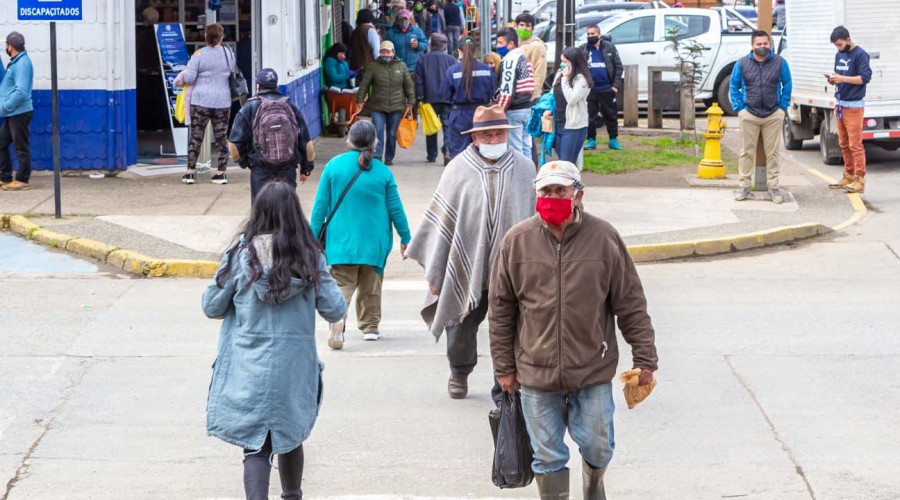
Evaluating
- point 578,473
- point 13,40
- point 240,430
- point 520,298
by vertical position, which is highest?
point 13,40

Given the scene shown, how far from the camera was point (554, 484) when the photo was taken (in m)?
5.66

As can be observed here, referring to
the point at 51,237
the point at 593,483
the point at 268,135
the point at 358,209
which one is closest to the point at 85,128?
the point at 51,237

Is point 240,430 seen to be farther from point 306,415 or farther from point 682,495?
point 682,495

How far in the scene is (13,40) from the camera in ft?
48.2

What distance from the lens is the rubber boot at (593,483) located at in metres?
5.73

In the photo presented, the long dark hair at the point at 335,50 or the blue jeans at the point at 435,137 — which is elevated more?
the long dark hair at the point at 335,50

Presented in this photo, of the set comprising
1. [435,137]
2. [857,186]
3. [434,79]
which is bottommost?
[857,186]

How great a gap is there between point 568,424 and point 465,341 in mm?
2281

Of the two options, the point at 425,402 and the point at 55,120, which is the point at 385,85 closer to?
the point at 55,120

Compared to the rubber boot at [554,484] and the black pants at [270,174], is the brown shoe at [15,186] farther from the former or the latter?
the rubber boot at [554,484]

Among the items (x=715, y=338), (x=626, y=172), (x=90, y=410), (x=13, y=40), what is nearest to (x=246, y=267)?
(x=90, y=410)

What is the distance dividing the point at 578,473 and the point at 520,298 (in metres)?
1.63

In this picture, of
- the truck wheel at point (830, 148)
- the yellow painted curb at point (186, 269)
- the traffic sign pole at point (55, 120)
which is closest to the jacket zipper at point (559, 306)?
the yellow painted curb at point (186, 269)

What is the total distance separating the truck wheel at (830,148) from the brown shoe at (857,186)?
9.24 ft
